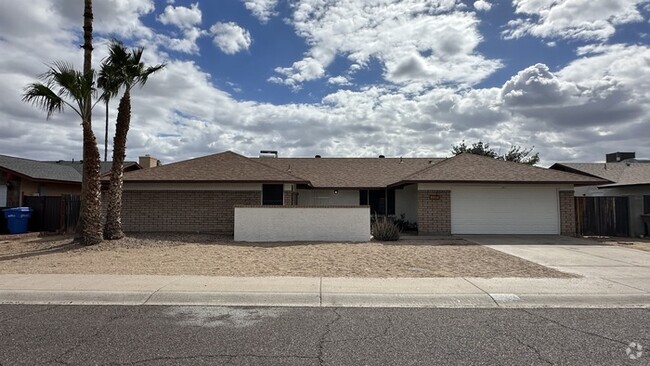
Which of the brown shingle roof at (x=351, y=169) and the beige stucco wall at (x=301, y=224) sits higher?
the brown shingle roof at (x=351, y=169)

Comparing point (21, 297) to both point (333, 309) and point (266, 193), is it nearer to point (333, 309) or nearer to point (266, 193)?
point (333, 309)

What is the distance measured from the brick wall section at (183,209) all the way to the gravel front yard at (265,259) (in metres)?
2.93

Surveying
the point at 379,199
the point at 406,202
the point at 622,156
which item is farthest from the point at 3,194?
the point at 622,156

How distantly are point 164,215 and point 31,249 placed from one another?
20.3 feet

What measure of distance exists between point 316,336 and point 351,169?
73.6 feet

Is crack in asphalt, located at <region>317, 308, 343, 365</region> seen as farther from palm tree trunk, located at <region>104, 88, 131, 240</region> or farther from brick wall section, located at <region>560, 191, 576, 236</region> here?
brick wall section, located at <region>560, 191, 576, 236</region>

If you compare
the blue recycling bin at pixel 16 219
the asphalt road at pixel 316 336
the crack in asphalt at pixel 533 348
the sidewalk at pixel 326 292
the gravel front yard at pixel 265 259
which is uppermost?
the blue recycling bin at pixel 16 219

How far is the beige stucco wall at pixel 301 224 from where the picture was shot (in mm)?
17078

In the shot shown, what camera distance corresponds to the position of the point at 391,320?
6.36m

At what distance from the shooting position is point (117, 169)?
15.7m

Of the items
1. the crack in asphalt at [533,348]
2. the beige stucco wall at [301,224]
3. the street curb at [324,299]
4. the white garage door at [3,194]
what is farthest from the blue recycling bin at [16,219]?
the crack in asphalt at [533,348]

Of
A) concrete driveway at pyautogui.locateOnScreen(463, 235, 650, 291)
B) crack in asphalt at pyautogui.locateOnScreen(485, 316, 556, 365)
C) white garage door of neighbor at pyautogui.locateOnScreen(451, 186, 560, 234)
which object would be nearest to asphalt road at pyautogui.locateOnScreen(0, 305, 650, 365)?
crack in asphalt at pyautogui.locateOnScreen(485, 316, 556, 365)

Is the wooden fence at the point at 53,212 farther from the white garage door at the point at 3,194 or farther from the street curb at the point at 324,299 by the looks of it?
the street curb at the point at 324,299

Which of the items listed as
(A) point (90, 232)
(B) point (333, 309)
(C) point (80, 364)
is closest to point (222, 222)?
(A) point (90, 232)
